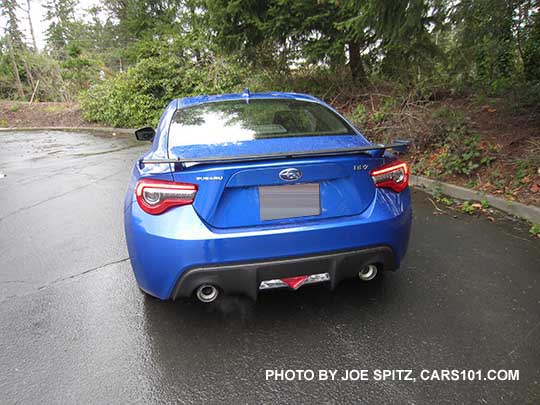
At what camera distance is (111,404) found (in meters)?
1.84

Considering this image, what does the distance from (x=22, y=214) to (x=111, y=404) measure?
3963 millimetres

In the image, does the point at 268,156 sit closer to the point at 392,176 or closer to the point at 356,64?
the point at 392,176

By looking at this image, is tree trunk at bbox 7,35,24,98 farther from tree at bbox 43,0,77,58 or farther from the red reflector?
the red reflector

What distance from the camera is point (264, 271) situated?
205cm

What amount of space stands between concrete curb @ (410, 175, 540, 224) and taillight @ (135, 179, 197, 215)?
3645 millimetres

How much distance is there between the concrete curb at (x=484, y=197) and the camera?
3.87 m

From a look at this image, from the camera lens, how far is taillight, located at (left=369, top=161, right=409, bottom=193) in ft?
7.34

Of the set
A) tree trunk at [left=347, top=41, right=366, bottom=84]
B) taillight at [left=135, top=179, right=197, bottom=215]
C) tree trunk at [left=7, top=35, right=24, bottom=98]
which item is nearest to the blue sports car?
taillight at [left=135, top=179, right=197, bottom=215]

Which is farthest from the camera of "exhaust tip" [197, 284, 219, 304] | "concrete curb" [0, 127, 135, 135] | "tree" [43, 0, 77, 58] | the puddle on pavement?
"tree" [43, 0, 77, 58]

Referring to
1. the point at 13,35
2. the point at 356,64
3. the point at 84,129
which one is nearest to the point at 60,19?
the point at 13,35

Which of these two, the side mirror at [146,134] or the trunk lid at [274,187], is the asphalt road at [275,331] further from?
the side mirror at [146,134]

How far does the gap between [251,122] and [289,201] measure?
0.94 meters

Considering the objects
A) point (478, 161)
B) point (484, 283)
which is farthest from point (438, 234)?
point (478, 161)

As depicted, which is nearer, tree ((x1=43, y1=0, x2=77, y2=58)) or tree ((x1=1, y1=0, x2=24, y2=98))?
tree ((x1=1, y1=0, x2=24, y2=98))
